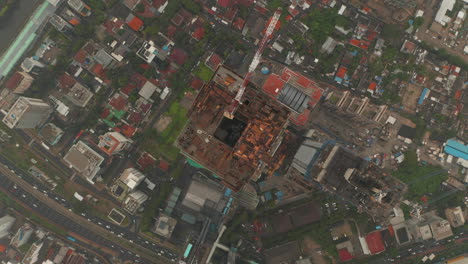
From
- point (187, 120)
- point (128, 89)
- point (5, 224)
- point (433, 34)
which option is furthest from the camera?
point (433, 34)

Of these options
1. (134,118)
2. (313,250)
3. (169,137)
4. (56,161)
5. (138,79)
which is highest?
(138,79)

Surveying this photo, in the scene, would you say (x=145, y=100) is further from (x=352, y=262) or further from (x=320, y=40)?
(x=352, y=262)

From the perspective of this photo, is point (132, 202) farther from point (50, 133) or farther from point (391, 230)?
point (391, 230)

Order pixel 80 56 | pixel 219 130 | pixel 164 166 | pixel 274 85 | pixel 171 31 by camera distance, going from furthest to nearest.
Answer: pixel 171 31 → pixel 80 56 → pixel 164 166 → pixel 274 85 → pixel 219 130

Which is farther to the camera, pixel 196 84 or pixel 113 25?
pixel 113 25

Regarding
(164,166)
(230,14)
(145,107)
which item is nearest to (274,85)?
(230,14)

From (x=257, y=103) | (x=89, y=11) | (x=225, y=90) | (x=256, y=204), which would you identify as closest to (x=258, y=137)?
(x=257, y=103)
